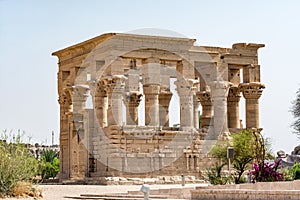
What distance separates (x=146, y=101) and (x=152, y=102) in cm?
83

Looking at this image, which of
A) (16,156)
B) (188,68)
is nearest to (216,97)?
(188,68)

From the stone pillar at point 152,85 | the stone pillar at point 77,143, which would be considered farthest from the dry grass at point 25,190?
the stone pillar at point 77,143

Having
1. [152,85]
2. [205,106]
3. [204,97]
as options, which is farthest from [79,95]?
[205,106]

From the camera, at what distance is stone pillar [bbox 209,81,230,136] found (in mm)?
45781

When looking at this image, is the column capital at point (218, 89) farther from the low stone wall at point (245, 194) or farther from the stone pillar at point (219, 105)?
the low stone wall at point (245, 194)

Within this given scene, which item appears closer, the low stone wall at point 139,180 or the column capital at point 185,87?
the low stone wall at point 139,180

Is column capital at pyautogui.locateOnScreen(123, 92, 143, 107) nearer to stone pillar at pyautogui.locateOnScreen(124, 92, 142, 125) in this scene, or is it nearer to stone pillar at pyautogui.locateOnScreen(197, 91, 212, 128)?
stone pillar at pyautogui.locateOnScreen(124, 92, 142, 125)

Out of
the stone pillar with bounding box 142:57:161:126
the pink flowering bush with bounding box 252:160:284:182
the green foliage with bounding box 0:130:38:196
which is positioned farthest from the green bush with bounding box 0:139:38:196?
the stone pillar with bounding box 142:57:161:126

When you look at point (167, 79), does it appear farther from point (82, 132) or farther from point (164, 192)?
point (164, 192)

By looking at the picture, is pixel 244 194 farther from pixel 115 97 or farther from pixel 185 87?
pixel 185 87

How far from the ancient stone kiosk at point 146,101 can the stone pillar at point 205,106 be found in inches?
2.5

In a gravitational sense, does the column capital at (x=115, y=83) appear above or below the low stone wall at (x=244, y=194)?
above

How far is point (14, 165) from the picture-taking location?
24.1 m

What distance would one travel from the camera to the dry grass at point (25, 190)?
78.4ft
